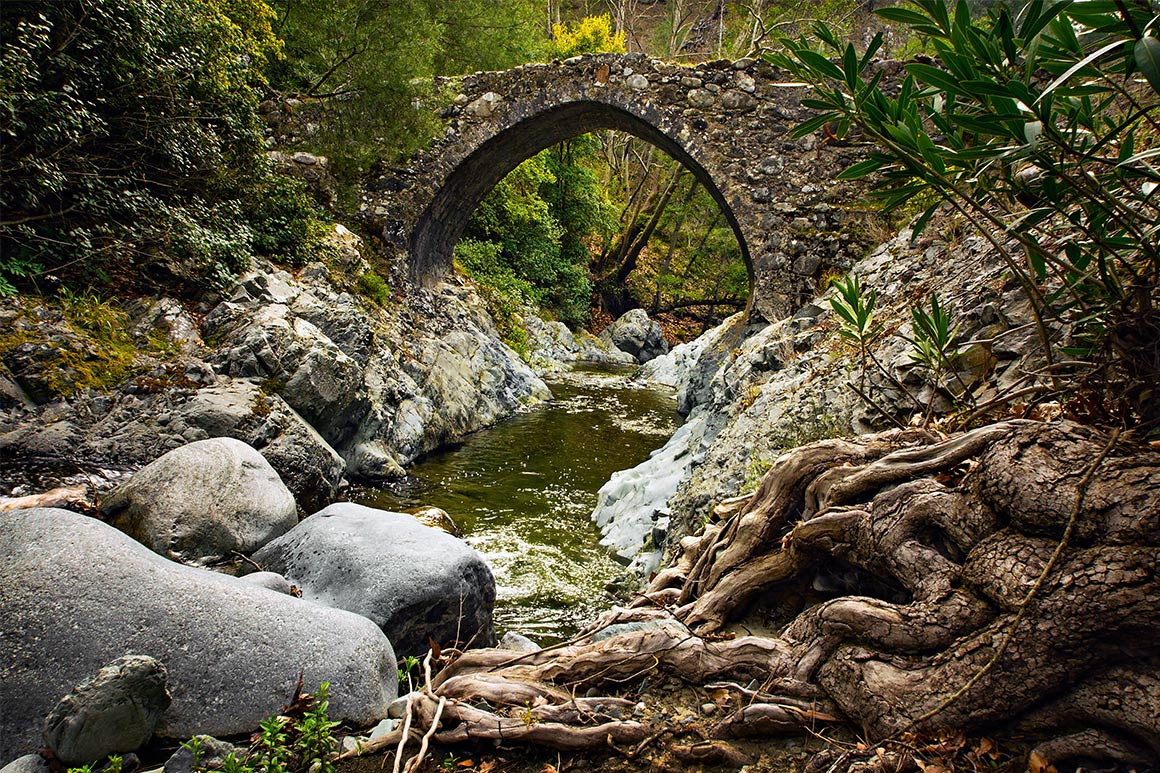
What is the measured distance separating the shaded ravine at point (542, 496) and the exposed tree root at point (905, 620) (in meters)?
2.19

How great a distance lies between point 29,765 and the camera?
84.4 inches

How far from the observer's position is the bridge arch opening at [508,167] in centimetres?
1050

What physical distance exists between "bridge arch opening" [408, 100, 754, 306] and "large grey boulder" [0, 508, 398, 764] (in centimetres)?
863

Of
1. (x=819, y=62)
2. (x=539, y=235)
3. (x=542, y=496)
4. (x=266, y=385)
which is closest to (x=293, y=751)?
(x=819, y=62)

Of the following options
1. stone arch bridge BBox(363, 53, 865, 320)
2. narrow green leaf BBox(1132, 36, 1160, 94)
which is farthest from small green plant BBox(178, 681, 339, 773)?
stone arch bridge BBox(363, 53, 865, 320)

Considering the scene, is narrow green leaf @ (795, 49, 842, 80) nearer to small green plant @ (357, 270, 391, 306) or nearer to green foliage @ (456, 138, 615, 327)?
small green plant @ (357, 270, 391, 306)

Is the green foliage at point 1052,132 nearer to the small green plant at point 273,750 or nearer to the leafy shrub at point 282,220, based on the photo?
the small green plant at point 273,750

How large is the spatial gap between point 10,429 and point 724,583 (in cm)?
554

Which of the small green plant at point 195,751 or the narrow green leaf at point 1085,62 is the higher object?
the narrow green leaf at point 1085,62

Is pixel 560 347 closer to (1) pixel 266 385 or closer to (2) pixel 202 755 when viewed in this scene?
(1) pixel 266 385

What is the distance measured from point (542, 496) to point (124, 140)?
6094 mm

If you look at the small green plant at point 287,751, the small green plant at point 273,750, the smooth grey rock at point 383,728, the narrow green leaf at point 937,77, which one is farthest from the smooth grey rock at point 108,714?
the narrow green leaf at point 937,77

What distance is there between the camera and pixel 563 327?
71.4ft

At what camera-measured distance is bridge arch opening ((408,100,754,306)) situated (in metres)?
Answer: 10.5
